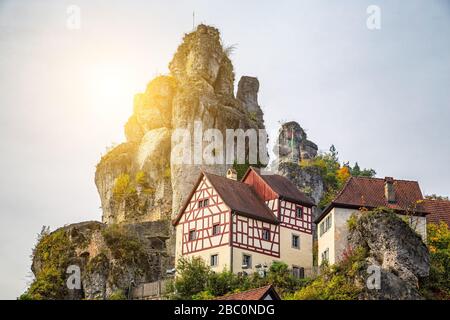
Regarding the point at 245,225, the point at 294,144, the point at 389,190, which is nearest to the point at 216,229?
the point at 245,225

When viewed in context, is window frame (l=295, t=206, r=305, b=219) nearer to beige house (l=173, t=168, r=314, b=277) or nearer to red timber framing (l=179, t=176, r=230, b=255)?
beige house (l=173, t=168, r=314, b=277)

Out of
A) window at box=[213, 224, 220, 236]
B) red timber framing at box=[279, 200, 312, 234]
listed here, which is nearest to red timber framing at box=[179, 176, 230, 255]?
window at box=[213, 224, 220, 236]

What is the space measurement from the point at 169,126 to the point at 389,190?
22.3 metres

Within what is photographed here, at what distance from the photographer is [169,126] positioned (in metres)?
91.8

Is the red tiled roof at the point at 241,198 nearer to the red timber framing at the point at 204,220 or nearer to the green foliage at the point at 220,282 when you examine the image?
the red timber framing at the point at 204,220

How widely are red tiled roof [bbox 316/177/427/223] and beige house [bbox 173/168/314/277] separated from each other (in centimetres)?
291

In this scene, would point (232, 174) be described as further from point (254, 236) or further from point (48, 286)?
point (48, 286)

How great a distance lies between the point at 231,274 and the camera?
70.8 m

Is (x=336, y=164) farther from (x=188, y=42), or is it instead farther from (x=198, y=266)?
(x=198, y=266)

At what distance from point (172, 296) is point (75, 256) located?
37.1 ft

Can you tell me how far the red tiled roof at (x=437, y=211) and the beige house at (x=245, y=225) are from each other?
7.08m

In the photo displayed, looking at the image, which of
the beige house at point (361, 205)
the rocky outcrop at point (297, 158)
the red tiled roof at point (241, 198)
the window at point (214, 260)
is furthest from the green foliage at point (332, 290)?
the rocky outcrop at point (297, 158)

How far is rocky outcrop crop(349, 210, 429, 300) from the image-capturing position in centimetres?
6544
